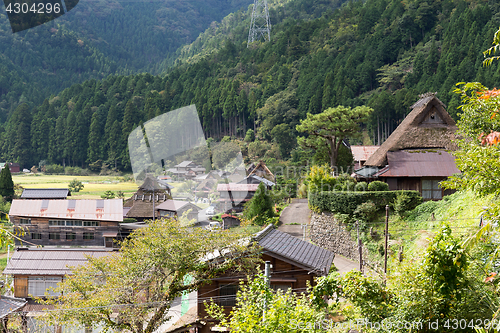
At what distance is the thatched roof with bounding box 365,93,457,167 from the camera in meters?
19.9

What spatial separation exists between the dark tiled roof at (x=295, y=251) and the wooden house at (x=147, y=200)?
22654mm

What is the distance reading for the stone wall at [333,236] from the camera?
57.3ft

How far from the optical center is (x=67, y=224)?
23.7 meters

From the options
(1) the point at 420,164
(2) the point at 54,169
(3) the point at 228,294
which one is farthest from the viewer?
(2) the point at 54,169

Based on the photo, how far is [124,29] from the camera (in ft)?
597

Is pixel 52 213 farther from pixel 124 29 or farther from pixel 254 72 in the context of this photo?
pixel 124 29

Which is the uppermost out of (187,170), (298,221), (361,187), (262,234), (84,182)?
(187,170)

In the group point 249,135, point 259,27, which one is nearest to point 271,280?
point 249,135

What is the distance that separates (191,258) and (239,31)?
11144 centimetres

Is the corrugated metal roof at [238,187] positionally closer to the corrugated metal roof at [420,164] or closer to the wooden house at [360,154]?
the wooden house at [360,154]

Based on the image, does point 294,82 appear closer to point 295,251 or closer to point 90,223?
point 90,223

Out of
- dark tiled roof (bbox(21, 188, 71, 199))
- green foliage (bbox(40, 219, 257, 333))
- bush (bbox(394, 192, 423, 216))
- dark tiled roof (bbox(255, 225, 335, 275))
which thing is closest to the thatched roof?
bush (bbox(394, 192, 423, 216))

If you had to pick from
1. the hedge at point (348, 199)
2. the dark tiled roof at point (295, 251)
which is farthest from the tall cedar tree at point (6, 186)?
the dark tiled roof at point (295, 251)

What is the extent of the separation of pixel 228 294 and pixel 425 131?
15.5 metres
